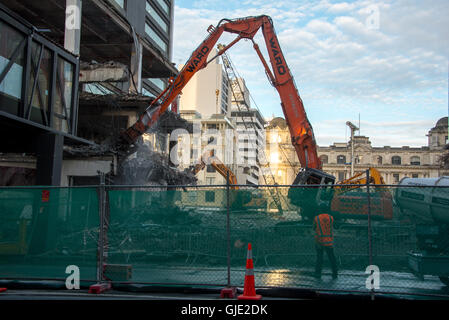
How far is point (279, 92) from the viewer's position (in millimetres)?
17203

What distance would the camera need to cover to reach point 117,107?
87.1 feet

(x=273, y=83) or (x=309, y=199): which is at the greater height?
(x=273, y=83)

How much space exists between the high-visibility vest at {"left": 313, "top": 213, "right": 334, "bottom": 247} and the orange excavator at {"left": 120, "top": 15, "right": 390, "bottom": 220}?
265 inches

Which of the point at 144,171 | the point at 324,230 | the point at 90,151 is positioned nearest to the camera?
the point at 324,230

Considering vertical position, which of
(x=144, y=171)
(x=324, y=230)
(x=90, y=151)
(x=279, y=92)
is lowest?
(x=324, y=230)

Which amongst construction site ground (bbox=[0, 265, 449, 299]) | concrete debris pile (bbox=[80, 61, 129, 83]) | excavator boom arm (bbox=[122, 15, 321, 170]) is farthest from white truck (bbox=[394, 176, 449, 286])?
concrete debris pile (bbox=[80, 61, 129, 83])

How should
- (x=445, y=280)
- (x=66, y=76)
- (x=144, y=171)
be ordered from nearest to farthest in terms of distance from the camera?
(x=445, y=280) → (x=66, y=76) → (x=144, y=171)

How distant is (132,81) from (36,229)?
21829 mm

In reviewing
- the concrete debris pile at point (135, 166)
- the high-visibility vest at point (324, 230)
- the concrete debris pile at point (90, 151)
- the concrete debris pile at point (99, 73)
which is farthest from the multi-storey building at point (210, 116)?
the high-visibility vest at point (324, 230)

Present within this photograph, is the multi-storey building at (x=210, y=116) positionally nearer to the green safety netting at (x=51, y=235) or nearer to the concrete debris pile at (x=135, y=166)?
the concrete debris pile at (x=135, y=166)

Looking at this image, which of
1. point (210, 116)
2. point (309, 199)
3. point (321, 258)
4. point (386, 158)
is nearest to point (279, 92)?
point (309, 199)

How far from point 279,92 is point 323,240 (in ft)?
33.4

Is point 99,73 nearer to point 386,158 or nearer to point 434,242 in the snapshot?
point 434,242
